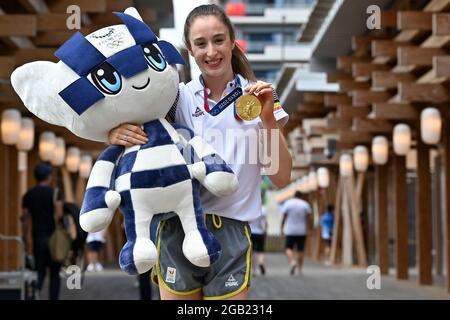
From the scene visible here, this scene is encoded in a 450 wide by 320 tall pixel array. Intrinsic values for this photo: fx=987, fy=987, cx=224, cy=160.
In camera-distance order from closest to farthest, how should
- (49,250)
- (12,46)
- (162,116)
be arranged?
(162,116) → (49,250) → (12,46)

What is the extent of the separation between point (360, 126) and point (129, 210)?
504 inches

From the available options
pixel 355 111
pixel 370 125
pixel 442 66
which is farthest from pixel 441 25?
pixel 355 111

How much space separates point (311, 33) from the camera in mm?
19531

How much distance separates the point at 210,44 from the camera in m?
3.49

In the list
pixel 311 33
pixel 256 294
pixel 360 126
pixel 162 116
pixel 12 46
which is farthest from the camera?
pixel 311 33

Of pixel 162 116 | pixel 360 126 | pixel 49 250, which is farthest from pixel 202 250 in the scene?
pixel 360 126

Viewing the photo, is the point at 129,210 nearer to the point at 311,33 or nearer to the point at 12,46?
the point at 12,46

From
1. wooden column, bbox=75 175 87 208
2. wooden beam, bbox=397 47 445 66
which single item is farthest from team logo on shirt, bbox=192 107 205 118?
wooden column, bbox=75 175 87 208

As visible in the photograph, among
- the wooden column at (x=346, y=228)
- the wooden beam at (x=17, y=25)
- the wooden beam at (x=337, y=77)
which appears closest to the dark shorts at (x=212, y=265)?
the wooden beam at (x=17, y=25)

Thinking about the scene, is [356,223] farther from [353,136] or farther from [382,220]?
[353,136]

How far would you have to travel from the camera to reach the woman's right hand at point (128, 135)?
3.41 meters

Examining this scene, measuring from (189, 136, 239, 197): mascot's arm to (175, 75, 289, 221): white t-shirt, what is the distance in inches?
4.3

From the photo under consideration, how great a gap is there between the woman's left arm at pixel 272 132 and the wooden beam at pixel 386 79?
32.1ft

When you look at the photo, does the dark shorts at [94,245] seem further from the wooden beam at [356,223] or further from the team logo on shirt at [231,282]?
the team logo on shirt at [231,282]
